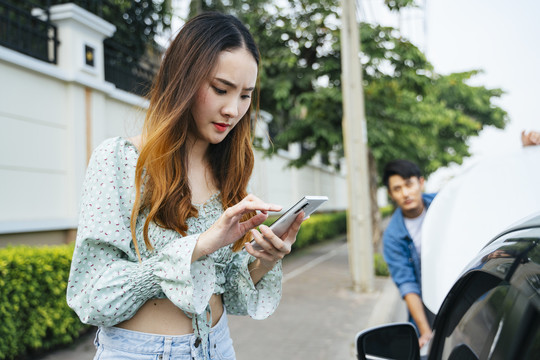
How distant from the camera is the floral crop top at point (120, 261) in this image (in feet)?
4.23

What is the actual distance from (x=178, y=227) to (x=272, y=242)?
0.28 meters

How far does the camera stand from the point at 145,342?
1.40 meters

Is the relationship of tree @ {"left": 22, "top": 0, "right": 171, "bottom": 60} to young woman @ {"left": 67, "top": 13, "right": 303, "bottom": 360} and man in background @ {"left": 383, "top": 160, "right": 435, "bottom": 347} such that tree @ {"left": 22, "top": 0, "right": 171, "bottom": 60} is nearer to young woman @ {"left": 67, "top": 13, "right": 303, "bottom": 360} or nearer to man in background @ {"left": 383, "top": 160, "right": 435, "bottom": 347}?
man in background @ {"left": 383, "top": 160, "right": 435, "bottom": 347}

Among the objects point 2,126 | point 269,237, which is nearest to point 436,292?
point 269,237

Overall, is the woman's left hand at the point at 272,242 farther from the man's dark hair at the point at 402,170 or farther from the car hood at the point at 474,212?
the man's dark hair at the point at 402,170

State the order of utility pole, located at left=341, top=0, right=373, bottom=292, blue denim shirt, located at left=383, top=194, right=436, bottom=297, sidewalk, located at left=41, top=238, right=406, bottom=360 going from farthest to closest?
1. utility pole, located at left=341, top=0, right=373, bottom=292
2. sidewalk, located at left=41, top=238, right=406, bottom=360
3. blue denim shirt, located at left=383, top=194, right=436, bottom=297

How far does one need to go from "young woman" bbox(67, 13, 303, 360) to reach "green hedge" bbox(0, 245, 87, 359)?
288 cm

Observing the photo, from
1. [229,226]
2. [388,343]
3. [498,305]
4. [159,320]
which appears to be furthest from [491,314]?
[159,320]

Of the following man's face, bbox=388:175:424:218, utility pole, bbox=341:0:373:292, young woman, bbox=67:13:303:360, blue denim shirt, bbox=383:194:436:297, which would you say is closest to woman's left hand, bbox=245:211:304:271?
young woman, bbox=67:13:303:360

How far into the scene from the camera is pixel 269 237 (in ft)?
4.66

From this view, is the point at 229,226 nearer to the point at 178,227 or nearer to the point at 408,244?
the point at 178,227

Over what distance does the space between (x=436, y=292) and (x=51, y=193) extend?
5.23 metres

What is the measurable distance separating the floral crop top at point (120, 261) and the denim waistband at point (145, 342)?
0.06 meters

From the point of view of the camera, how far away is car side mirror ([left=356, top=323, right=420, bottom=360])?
5.21 feet
